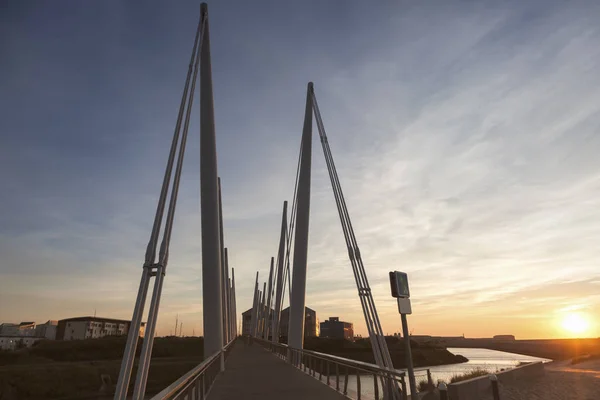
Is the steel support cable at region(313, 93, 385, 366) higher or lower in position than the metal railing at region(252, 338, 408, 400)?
higher

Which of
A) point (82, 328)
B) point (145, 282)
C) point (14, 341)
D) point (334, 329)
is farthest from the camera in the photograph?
point (334, 329)

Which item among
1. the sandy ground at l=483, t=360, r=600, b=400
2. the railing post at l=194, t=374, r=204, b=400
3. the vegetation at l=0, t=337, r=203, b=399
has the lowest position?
the vegetation at l=0, t=337, r=203, b=399

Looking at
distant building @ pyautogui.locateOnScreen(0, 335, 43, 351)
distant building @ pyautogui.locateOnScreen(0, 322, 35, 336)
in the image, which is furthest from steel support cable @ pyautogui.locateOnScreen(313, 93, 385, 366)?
distant building @ pyautogui.locateOnScreen(0, 322, 35, 336)

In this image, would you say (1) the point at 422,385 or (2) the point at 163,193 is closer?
(2) the point at 163,193

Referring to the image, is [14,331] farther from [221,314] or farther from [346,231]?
[346,231]

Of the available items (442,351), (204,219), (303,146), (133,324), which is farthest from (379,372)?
(442,351)

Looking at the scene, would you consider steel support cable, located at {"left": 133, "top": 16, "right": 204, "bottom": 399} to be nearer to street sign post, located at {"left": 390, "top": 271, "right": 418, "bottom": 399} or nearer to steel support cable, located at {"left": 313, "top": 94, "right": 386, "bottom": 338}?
street sign post, located at {"left": 390, "top": 271, "right": 418, "bottom": 399}

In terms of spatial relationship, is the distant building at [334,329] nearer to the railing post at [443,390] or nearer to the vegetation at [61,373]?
the vegetation at [61,373]

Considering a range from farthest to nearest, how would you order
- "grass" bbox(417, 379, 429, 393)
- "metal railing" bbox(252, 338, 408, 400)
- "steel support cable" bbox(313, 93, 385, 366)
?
"grass" bbox(417, 379, 429, 393), "steel support cable" bbox(313, 93, 385, 366), "metal railing" bbox(252, 338, 408, 400)

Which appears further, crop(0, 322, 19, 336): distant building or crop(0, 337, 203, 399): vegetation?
crop(0, 322, 19, 336): distant building

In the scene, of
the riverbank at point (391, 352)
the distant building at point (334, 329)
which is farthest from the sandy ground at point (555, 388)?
the distant building at point (334, 329)

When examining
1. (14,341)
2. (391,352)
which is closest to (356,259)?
(391,352)

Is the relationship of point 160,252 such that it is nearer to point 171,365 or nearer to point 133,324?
point 133,324

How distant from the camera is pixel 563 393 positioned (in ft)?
48.6
